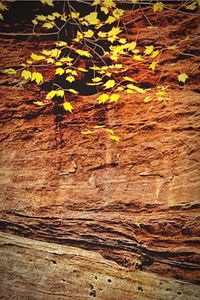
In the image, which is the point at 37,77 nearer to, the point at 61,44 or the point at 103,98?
the point at 61,44

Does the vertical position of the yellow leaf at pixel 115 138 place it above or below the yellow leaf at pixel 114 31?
below

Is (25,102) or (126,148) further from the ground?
(25,102)

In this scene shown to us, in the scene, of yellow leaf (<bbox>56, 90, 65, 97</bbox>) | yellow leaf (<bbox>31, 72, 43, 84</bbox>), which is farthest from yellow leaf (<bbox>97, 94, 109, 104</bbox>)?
yellow leaf (<bbox>31, 72, 43, 84</bbox>)

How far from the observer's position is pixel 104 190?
377 centimetres

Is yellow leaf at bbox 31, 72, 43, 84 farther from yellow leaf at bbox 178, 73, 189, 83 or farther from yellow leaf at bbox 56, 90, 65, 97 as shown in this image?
yellow leaf at bbox 178, 73, 189, 83

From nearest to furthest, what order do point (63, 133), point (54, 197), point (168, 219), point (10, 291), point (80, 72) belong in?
point (10, 291) < point (168, 219) < point (54, 197) < point (63, 133) < point (80, 72)

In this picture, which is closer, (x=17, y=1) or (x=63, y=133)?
(x=63, y=133)

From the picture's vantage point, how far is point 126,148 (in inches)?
156

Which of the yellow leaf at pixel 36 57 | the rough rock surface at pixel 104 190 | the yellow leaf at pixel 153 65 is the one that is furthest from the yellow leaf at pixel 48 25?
the yellow leaf at pixel 153 65

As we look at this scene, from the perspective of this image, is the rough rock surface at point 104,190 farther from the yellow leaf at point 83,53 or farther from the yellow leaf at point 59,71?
the yellow leaf at point 83,53

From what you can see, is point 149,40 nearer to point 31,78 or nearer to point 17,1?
point 31,78

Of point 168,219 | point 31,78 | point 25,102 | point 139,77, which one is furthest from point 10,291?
point 139,77

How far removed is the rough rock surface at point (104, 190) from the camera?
328cm

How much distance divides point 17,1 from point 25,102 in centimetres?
178
